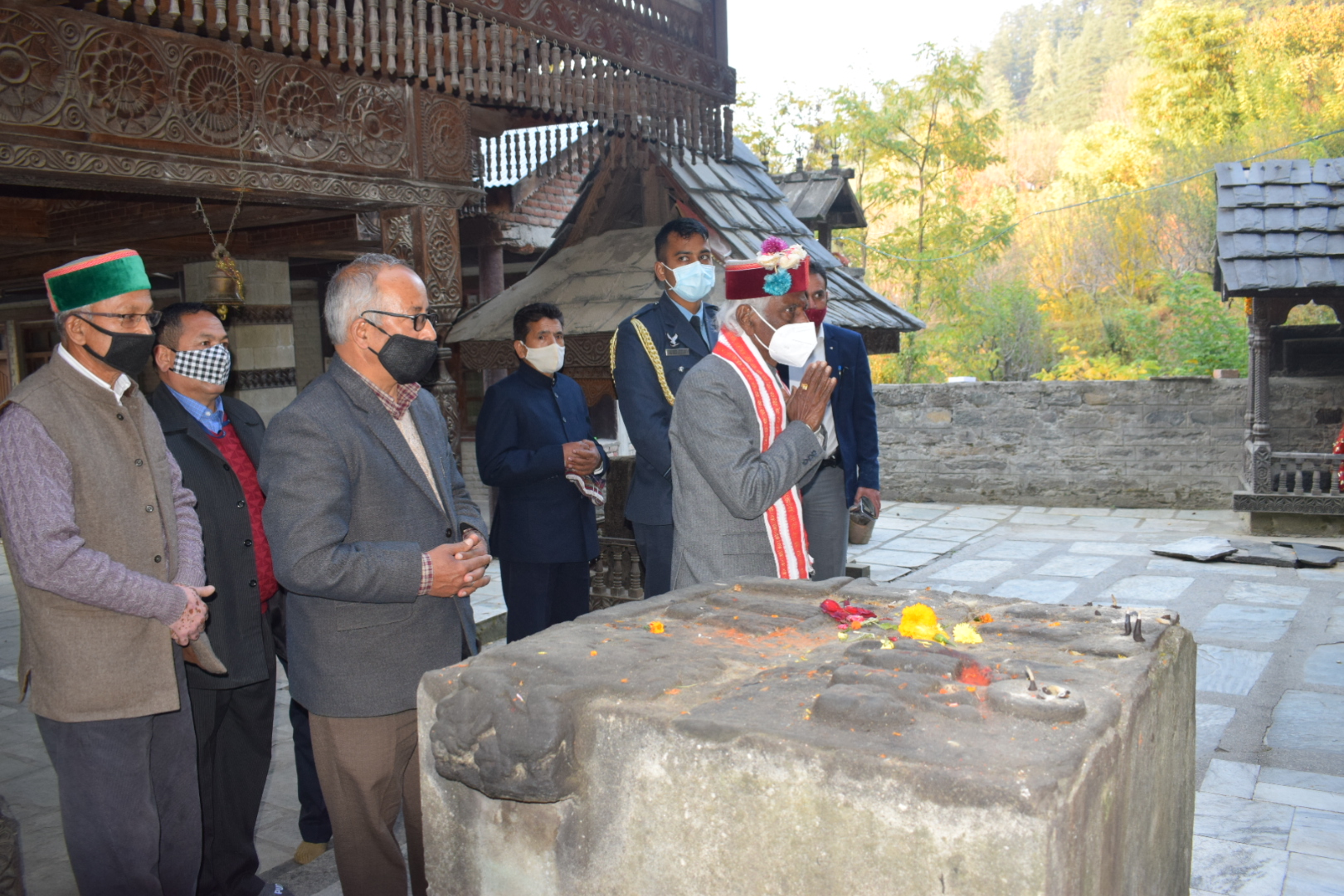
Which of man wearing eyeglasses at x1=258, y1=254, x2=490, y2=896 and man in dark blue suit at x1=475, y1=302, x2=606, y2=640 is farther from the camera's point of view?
man in dark blue suit at x1=475, y1=302, x2=606, y2=640

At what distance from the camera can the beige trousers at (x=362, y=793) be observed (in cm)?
252

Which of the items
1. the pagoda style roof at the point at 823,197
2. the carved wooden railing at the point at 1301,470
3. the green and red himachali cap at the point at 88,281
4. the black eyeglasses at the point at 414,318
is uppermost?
the pagoda style roof at the point at 823,197

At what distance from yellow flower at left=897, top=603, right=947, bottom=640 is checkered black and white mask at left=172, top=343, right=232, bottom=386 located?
2193 millimetres

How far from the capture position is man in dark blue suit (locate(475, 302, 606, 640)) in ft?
13.3

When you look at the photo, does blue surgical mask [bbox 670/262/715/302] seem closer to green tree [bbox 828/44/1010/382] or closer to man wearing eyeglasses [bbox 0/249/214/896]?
man wearing eyeglasses [bbox 0/249/214/896]

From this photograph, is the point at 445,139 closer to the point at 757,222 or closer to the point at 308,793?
the point at 757,222

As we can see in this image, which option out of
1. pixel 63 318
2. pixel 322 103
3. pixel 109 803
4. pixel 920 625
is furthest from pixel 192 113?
pixel 920 625

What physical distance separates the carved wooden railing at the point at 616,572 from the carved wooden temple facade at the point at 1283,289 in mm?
6141

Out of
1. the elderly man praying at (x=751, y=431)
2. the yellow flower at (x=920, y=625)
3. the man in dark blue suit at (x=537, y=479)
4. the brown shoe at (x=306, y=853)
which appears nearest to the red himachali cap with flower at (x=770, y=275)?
the elderly man praying at (x=751, y=431)

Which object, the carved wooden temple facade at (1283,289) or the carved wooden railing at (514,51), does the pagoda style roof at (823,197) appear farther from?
the carved wooden railing at (514,51)

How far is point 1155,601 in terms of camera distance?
6.72m

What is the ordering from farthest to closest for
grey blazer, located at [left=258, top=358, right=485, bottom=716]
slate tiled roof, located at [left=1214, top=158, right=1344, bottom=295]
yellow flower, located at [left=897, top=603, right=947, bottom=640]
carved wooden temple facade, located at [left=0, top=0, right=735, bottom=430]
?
1. slate tiled roof, located at [left=1214, top=158, right=1344, bottom=295]
2. carved wooden temple facade, located at [left=0, top=0, right=735, bottom=430]
3. grey blazer, located at [left=258, top=358, right=485, bottom=716]
4. yellow flower, located at [left=897, top=603, right=947, bottom=640]

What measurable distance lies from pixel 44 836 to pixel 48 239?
168 inches

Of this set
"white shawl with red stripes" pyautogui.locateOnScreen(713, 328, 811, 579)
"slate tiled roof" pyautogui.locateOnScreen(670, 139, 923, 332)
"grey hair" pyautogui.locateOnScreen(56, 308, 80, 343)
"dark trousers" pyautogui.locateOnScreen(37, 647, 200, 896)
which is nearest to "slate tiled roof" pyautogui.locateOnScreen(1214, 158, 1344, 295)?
"slate tiled roof" pyautogui.locateOnScreen(670, 139, 923, 332)
